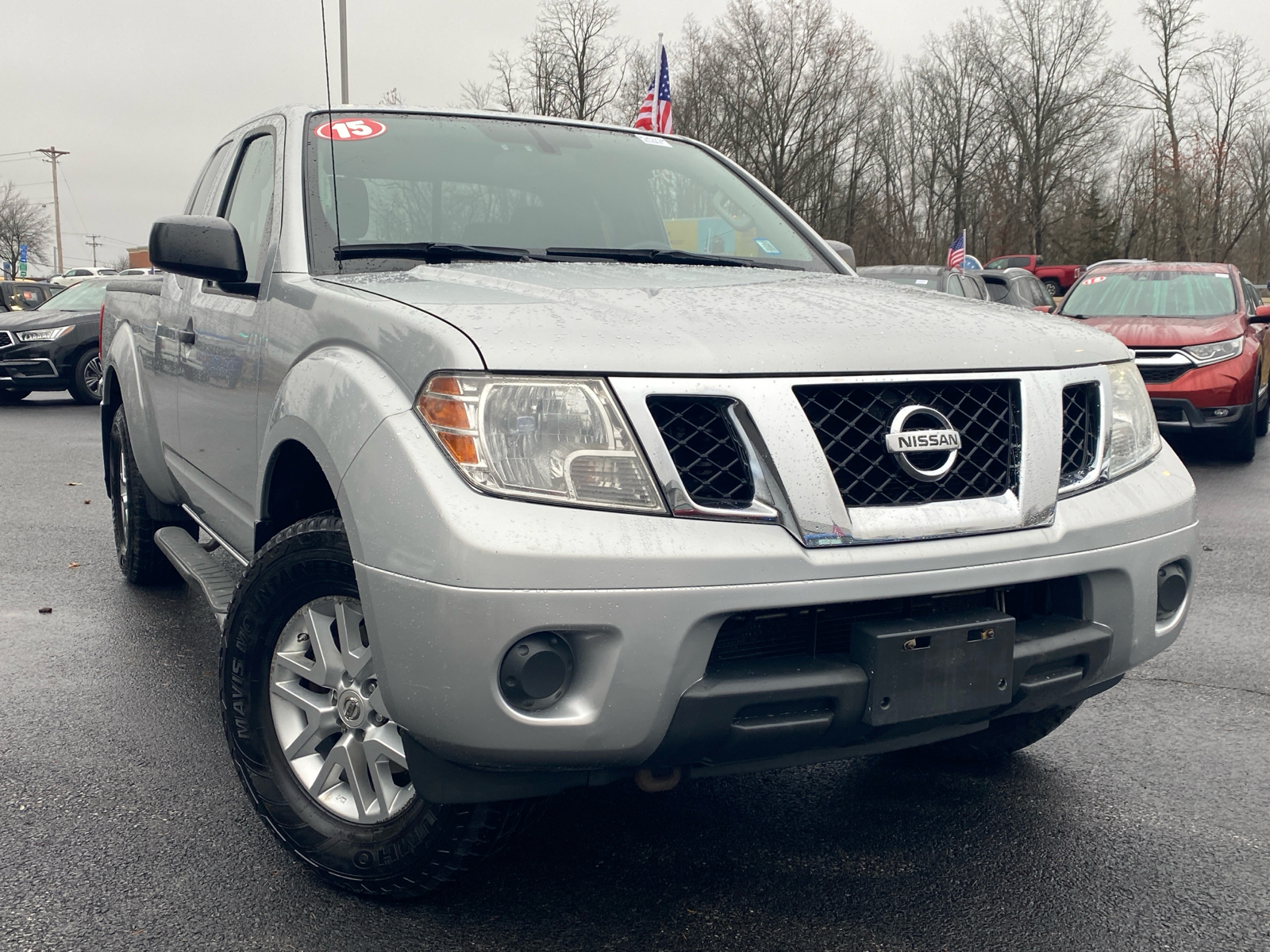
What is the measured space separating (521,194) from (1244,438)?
8.25 meters

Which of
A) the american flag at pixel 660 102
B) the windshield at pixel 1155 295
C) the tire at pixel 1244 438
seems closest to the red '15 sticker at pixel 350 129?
the tire at pixel 1244 438

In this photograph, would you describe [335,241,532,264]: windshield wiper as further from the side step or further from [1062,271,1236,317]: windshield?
[1062,271,1236,317]: windshield

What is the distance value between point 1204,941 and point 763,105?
142 ft

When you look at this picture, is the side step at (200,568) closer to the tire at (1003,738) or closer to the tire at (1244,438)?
the tire at (1003,738)

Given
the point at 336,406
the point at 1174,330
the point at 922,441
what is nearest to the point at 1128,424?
the point at 922,441

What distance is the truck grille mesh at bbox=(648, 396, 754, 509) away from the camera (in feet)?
6.86

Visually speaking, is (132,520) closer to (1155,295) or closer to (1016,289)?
(1155,295)

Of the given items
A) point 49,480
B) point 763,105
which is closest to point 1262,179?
point 763,105

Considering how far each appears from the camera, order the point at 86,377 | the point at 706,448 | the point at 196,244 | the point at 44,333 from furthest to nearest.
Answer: the point at 86,377 < the point at 44,333 < the point at 196,244 < the point at 706,448

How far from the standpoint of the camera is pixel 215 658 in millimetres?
4254

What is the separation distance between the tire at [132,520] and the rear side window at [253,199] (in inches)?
50.7

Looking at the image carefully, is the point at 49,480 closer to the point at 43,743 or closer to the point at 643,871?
the point at 43,743

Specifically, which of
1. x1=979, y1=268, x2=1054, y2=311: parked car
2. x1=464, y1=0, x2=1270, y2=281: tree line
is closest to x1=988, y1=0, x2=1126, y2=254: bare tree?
x1=464, y1=0, x2=1270, y2=281: tree line

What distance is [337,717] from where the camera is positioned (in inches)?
98.3
